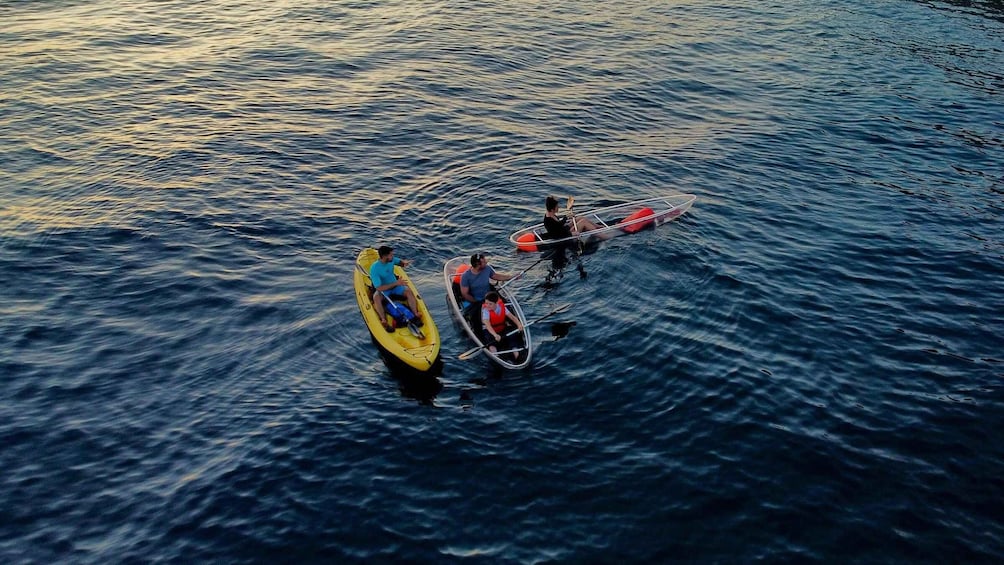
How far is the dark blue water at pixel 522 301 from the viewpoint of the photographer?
1480cm

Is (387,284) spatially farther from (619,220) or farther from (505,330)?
(619,220)

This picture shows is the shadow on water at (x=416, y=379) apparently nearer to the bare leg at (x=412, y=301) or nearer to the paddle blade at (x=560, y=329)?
the bare leg at (x=412, y=301)

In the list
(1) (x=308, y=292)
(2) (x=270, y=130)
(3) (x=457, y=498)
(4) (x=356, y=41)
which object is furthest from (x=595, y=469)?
(4) (x=356, y=41)

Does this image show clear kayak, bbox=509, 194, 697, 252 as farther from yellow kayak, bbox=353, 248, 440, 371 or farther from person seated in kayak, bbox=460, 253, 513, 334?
yellow kayak, bbox=353, 248, 440, 371

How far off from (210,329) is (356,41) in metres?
27.7

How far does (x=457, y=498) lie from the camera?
15078 millimetres

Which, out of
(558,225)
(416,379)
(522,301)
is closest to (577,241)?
(558,225)

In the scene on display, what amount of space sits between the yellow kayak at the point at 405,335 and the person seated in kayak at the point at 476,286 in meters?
1.06

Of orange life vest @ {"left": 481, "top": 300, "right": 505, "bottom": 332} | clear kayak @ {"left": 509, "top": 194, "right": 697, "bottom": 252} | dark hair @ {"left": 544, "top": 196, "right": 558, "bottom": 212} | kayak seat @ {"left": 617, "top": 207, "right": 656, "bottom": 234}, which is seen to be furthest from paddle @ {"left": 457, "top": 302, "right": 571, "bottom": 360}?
kayak seat @ {"left": 617, "top": 207, "right": 656, "bottom": 234}

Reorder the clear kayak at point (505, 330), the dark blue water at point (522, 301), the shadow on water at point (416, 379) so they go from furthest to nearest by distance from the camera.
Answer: the clear kayak at point (505, 330)
the shadow on water at point (416, 379)
the dark blue water at point (522, 301)

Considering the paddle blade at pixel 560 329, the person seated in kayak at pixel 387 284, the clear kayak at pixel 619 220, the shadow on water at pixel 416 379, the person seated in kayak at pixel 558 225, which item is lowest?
the paddle blade at pixel 560 329

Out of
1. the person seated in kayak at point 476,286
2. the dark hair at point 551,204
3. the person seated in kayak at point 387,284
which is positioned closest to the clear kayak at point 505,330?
the person seated in kayak at point 476,286

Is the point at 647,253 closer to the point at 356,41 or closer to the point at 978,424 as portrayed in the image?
the point at 978,424

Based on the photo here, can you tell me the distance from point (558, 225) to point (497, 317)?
5743 mm
